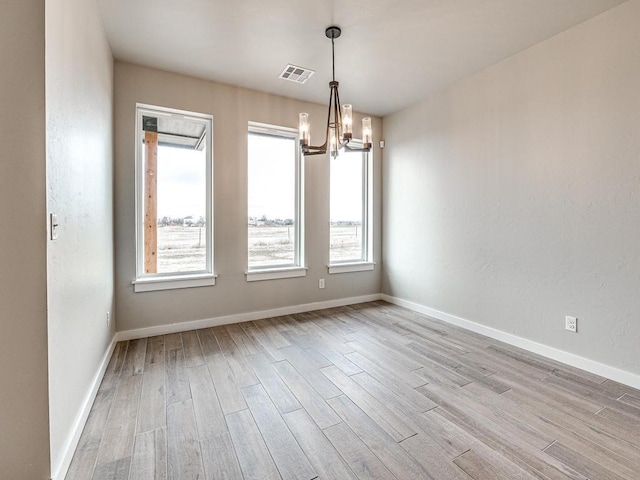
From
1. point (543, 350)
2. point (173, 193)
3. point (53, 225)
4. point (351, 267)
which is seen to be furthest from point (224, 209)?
point (543, 350)

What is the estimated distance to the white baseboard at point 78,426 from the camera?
1.43 m

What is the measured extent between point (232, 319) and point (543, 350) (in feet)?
10.6

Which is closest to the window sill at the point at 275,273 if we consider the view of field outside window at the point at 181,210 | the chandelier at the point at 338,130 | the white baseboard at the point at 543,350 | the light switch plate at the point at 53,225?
the view of field outside window at the point at 181,210

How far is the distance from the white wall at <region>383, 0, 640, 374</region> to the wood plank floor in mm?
489

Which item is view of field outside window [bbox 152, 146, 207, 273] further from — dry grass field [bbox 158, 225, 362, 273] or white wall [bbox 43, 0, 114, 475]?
white wall [bbox 43, 0, 114, 475]

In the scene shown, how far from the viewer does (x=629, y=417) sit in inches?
76.3

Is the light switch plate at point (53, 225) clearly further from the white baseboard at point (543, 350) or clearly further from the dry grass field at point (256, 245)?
the white baseboard at point (543, 350)

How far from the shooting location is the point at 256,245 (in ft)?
13.0

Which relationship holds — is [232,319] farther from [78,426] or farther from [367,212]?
[367,212]

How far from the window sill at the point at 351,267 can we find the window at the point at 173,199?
168cm

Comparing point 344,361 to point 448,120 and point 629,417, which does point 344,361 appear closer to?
point 629,417

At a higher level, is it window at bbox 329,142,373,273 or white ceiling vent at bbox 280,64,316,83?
white ceiling vent at bbox 280,64,316,83

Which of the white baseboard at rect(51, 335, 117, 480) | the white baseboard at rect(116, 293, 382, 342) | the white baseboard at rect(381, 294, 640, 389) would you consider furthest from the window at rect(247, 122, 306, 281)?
the white baseboard at rect(381, 294, 640, 389)

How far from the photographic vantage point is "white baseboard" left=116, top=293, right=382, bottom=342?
3.23m
